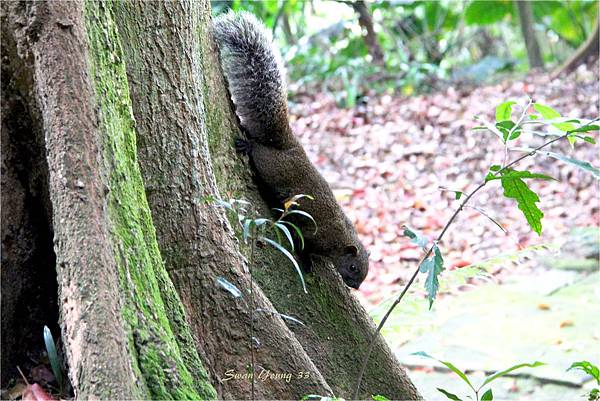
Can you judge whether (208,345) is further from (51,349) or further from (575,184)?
(575,184)

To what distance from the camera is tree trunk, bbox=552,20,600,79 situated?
406 inches

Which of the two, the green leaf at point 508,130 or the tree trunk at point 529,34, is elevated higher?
the tree trunk at point 529,34

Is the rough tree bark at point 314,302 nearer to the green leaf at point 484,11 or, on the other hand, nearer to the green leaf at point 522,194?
the green leaf at point 522,194

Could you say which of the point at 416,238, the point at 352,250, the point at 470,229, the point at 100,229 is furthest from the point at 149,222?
the point at 470,229

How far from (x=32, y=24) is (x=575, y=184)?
23.7 feet

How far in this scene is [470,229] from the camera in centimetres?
788

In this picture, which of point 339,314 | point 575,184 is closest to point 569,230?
point 575,184

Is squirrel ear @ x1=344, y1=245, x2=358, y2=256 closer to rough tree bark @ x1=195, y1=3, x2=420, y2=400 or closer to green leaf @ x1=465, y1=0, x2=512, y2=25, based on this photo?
rough tree bark @ x1=195, y1=3, x2=420, y2=400

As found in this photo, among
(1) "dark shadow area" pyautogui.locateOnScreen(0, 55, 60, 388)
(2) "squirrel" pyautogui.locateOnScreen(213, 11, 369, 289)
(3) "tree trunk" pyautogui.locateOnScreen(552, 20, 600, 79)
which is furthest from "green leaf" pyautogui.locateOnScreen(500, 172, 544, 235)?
(3) "tree trunk" pyautogui.locateOnScreen(552, 20, 600, 79)

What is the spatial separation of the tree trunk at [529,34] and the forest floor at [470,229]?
1.39 metres

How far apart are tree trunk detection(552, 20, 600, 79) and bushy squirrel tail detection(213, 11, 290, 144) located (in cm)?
745

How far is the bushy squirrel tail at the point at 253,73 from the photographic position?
352cm

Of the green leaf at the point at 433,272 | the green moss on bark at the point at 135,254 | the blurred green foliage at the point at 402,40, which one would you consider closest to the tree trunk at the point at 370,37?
the blurred green foliage at the point at 402,40

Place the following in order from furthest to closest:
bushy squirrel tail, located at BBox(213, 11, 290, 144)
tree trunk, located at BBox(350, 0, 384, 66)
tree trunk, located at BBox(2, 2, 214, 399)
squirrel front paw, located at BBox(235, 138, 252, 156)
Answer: tree trunk, located at BBox(350, 0, 384, 66)
bushy squirrel tail, located at BBox(213, 11, 290, 144)
squirrel front paw, located at BBox(235, 138, 252, 156)
tree trunk, located at BBox(2, 2, 214, 399)
